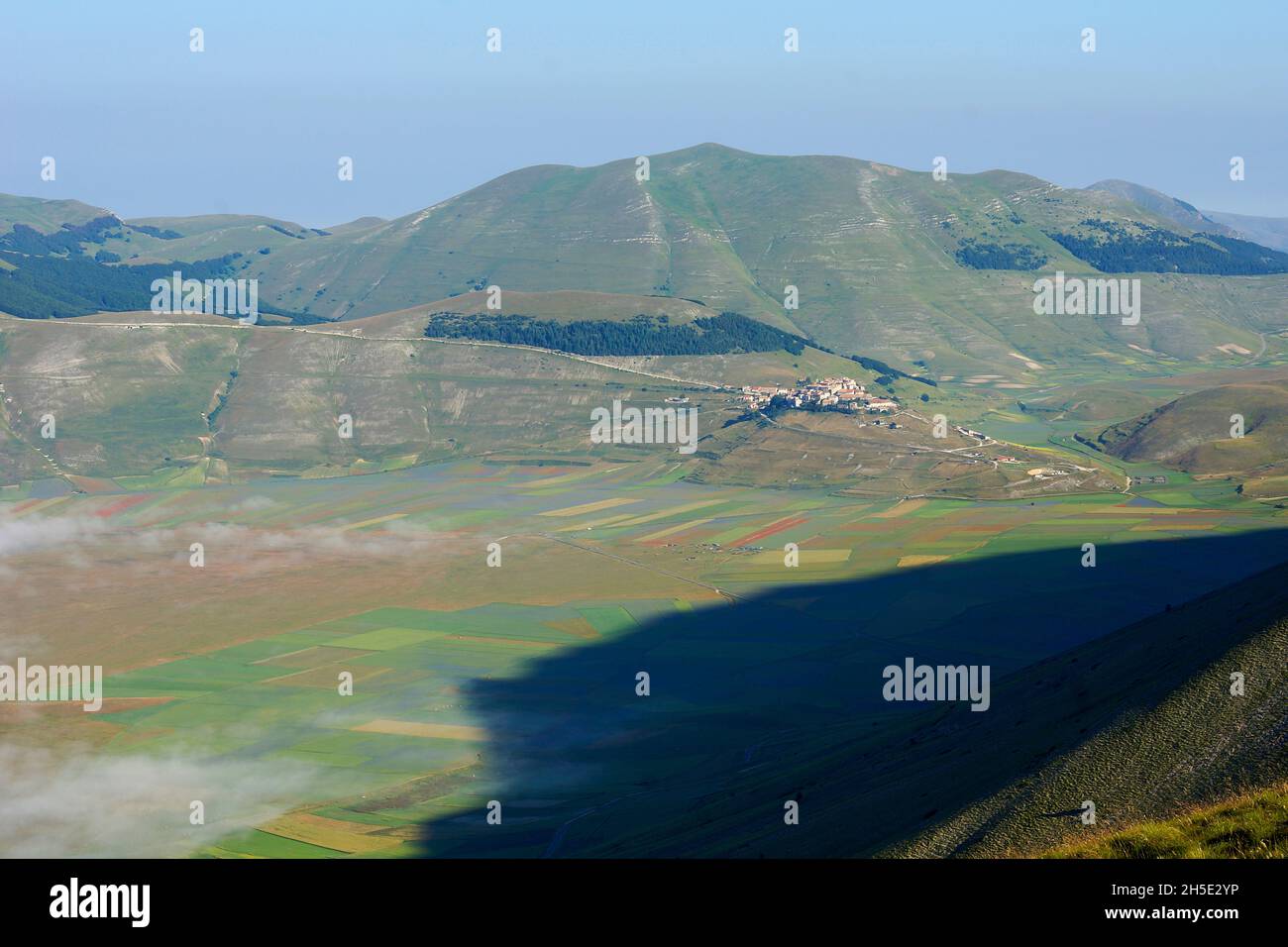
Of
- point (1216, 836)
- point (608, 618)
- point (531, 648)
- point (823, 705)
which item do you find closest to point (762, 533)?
point (608, 618)

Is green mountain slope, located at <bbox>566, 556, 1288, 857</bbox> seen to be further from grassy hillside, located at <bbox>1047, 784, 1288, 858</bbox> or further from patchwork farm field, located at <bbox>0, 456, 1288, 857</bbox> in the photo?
grassy hillside, located at <bbox>1047, 784, 1288, 858</bbox>

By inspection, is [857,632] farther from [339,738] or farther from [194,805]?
[194,805]

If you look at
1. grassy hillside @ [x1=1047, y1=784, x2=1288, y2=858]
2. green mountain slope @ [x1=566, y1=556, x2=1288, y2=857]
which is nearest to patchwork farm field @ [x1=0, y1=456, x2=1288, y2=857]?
green mountain slope @ [x1=566, y1=556, x2=1288, y2=857]

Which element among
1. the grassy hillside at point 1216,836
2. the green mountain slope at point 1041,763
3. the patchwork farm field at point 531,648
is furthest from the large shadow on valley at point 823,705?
the grassy hillside at point 1216,836

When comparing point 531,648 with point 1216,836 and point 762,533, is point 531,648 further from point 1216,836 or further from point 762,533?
point 1216,836

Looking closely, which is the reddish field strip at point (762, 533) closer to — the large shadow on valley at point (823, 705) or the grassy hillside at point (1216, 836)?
the large shadow on valley at point (823, 705)
